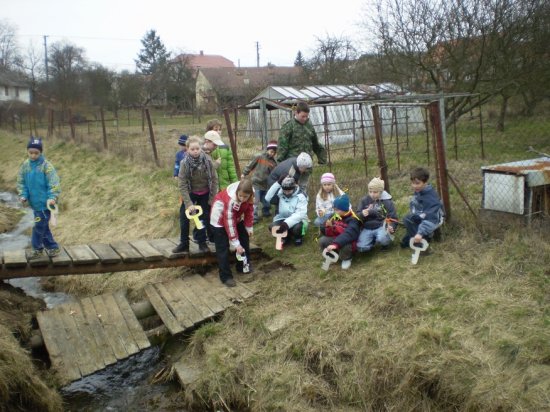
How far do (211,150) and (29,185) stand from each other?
2.19 m

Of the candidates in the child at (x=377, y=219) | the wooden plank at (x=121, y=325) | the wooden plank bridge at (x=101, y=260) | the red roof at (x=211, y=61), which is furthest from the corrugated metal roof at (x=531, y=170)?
the red roof at (x=211, y=61)

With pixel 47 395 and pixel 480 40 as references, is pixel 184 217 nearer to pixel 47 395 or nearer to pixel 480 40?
pixel 47 395

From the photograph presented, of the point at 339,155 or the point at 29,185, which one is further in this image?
the point at 339,155

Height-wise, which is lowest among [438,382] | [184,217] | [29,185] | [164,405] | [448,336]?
[164,405]

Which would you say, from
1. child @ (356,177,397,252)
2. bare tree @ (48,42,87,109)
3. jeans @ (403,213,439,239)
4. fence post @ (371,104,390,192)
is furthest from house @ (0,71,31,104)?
jeans @ (403,213,439,239)

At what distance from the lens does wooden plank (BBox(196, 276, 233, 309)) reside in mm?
5328

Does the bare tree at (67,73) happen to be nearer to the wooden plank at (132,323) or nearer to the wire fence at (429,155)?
the wire fence at (429,155)

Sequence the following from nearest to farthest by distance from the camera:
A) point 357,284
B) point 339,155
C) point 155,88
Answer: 1. point 357,284
2. point 339,155
3. point 155,88

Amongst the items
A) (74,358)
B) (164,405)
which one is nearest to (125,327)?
(74,358)

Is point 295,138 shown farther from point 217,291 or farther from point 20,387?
point 20,387

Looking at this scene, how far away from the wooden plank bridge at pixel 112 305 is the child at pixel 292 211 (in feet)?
1.70

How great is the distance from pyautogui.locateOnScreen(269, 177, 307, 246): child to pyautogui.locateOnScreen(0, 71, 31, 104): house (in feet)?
163

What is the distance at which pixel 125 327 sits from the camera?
16.8 ft

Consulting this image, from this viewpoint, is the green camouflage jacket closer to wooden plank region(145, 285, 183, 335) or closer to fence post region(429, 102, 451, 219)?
fence post region(429, 102, 451, 219)
